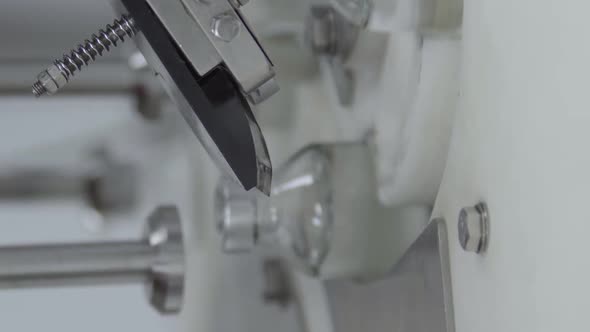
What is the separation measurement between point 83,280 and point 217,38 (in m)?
0.22

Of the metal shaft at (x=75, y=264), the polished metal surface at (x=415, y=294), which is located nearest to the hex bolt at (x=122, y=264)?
the metal shaft at (x=75, y=264)

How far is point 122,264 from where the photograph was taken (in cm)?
46

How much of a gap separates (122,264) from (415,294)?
0.58 ft

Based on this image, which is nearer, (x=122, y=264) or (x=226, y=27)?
(x=226, y=27)

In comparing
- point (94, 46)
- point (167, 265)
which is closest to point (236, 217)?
point (167, 265)

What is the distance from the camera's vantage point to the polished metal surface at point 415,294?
0.33 metres

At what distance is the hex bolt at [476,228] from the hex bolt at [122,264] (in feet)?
0.64

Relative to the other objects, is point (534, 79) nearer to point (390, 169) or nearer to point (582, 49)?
point (582, 49)

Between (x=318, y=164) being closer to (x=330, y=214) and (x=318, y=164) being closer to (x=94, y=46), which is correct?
(x=330, y=214)

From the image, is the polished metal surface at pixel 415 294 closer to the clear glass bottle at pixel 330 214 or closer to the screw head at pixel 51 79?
the clear glass bottle at pixel 330 214

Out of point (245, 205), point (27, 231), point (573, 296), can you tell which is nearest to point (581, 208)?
point (573, 296)

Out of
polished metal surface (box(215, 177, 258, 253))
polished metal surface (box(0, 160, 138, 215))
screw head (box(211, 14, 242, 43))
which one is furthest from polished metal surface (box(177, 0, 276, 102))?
polished metal surface (box(0, 160, 138, 215))

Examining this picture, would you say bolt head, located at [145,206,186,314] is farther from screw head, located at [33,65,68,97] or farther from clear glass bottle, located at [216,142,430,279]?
screw head, located at [33,65,68,97]

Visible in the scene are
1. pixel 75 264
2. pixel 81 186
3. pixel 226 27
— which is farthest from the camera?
pixel 81 186
